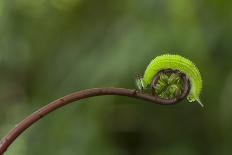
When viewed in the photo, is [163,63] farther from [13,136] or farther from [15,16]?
[15,16]

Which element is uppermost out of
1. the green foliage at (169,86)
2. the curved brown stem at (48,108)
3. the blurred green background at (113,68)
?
the blurred green background at (113,68)

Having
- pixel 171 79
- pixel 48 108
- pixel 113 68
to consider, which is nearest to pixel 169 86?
pixel 171 79

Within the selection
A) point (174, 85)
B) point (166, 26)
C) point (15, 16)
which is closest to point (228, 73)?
point (166, 26)

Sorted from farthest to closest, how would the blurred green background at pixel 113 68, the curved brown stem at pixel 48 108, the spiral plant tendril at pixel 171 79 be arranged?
1. the blurred green background at pixel 113 68
2. the spiral plant tendril at pixel 171 79
3. the curved brown stem at pixel 48 108

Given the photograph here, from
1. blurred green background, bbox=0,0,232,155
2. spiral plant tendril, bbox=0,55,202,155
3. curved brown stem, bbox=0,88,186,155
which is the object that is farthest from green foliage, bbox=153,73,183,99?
blurred green background, bbox=0,0,232,155

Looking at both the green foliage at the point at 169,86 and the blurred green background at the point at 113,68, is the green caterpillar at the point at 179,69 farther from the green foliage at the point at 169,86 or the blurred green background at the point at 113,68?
the blurred green background at the point at 113,68

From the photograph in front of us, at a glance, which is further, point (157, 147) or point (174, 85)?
point (157, 147)

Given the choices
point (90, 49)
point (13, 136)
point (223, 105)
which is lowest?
point (13, 136)

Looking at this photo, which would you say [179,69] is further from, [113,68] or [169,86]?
[113,68]

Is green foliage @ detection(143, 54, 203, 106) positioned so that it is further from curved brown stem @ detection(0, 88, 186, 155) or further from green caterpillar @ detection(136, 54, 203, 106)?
curved brown stem @ detection(0, 88, 186, 155)

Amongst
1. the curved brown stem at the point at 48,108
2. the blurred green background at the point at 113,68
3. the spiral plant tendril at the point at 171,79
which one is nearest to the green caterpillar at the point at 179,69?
the spiral plant tendril at the point at 171,79
